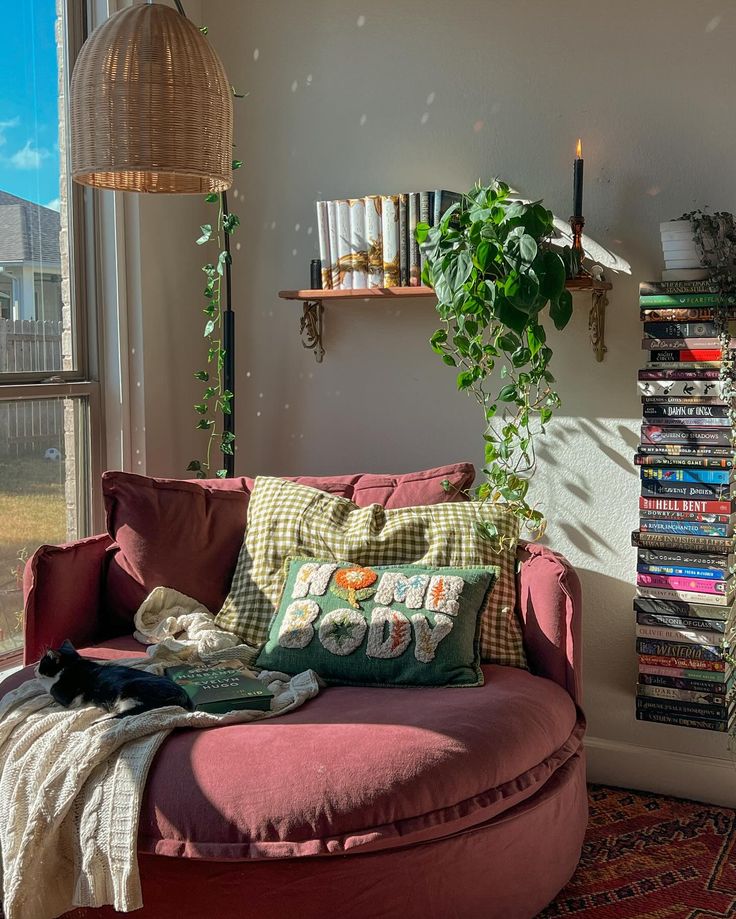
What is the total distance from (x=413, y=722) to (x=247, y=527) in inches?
34.1

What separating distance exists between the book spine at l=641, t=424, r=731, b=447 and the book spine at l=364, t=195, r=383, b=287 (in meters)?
0.86

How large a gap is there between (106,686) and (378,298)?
1.52 metres

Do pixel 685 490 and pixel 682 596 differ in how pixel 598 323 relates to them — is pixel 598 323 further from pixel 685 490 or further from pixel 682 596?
pixel 682 596

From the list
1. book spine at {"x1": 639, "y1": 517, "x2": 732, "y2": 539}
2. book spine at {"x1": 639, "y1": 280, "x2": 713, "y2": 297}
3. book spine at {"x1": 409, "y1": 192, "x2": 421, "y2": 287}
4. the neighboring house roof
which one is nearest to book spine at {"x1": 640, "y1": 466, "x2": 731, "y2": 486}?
book spine at {"x1": 639, "y1": 517, "x2": 732, "y2": 539}

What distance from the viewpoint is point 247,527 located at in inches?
101

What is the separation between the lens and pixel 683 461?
2.51 m

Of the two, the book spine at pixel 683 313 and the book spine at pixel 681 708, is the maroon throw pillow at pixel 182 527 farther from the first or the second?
the book spine at pixel 681 708

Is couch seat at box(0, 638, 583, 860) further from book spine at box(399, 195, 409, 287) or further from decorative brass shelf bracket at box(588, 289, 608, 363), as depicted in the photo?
book spine at box(399, 195, 409, 287)

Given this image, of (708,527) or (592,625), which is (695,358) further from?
(592,625)

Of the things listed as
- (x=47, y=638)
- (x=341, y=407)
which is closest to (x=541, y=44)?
(x=341, y=407)

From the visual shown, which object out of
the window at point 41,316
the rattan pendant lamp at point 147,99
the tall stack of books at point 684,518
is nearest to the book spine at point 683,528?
the tall stack of books at point 684,518

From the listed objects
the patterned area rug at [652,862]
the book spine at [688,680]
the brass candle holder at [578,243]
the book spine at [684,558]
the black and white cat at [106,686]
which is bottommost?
the patterned area rug at [652,862]

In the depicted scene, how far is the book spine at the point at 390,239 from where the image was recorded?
275 cm

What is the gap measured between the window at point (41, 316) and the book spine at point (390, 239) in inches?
34.8
